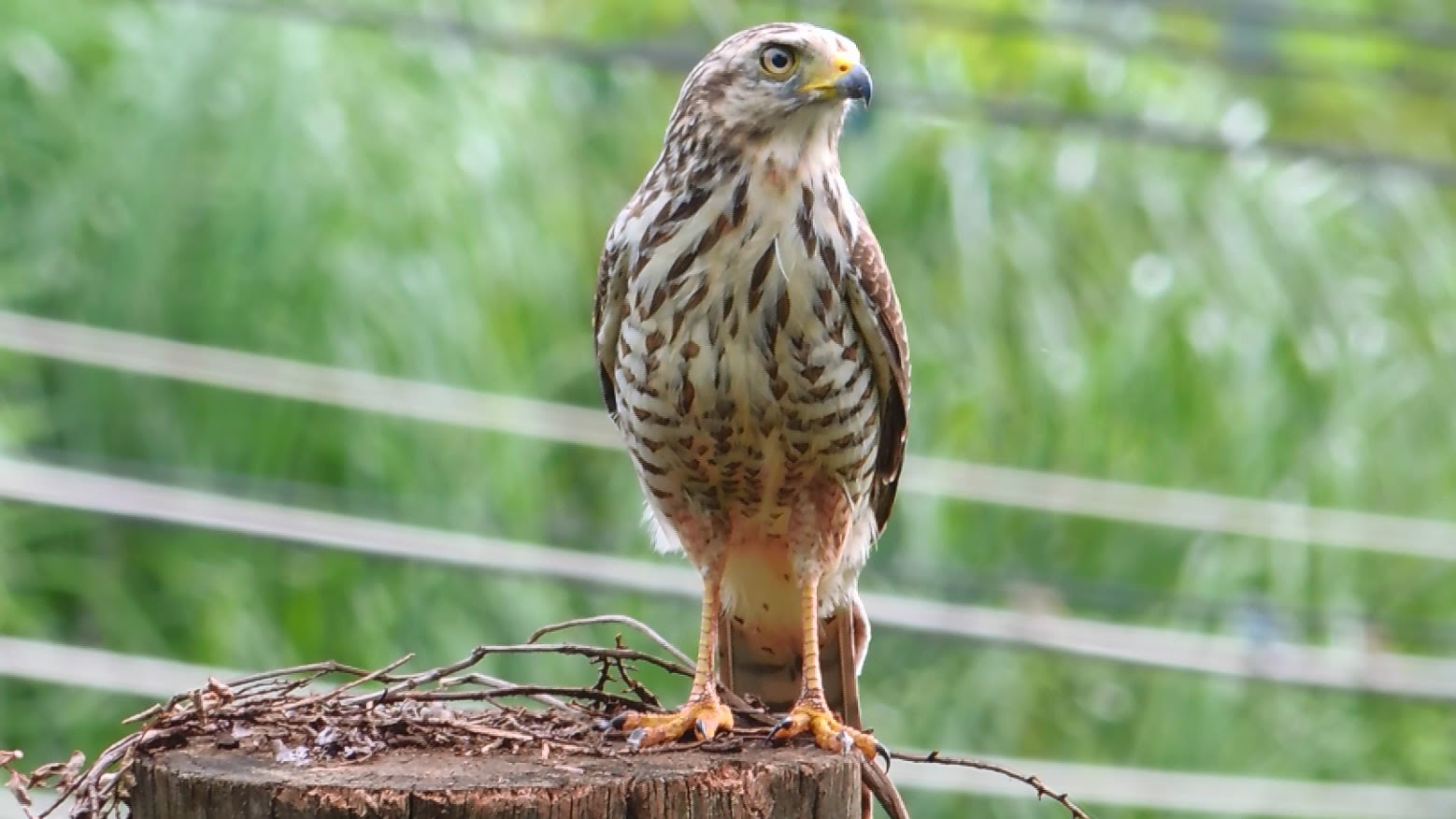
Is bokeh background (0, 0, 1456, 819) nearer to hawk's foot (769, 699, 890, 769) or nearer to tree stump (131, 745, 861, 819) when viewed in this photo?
hawk's foot (769, 699, 890, 769)

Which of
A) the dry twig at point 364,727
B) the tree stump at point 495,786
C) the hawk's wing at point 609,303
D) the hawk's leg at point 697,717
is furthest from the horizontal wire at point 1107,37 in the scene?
the tree stump at point 495,786

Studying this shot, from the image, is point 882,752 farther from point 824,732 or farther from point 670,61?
point 670,61

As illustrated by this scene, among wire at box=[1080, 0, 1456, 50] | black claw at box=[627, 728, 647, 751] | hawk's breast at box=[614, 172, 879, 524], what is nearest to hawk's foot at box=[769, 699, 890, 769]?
black claw at box=[627, 728, 647, 751]

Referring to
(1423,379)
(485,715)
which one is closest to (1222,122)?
(1423,379)

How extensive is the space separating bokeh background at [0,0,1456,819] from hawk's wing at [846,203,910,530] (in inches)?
83.6

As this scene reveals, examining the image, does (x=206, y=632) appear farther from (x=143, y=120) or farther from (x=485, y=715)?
(x=485, y=715)

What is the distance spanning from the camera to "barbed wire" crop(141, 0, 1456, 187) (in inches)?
209

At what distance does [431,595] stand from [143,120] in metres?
1.81

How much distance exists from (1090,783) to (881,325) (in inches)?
99.6

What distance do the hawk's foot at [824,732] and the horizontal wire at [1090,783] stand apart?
188cm

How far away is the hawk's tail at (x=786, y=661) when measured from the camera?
10.9 feet

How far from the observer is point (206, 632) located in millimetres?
5547

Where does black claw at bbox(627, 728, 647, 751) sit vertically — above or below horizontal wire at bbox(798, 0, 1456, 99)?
below

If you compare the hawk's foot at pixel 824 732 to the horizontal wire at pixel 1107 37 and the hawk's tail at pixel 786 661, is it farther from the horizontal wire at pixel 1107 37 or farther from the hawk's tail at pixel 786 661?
the horizontal wire at pixel 1107 37
